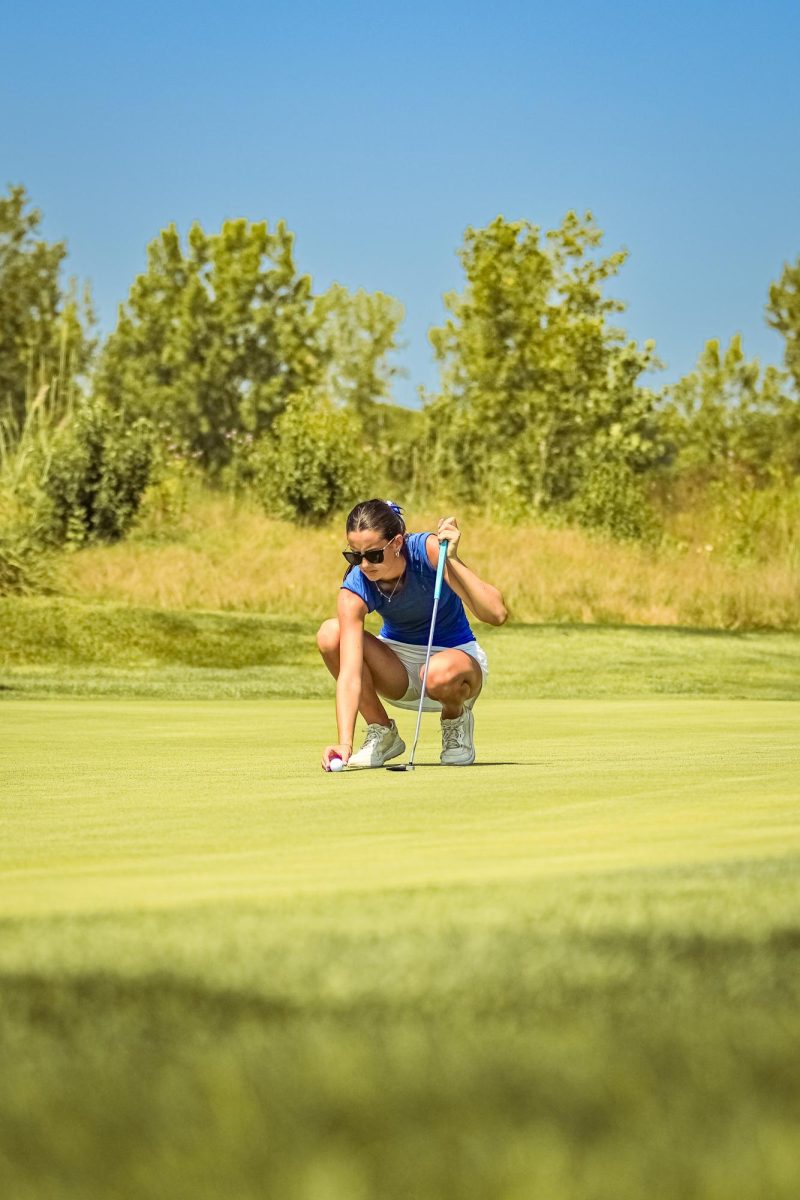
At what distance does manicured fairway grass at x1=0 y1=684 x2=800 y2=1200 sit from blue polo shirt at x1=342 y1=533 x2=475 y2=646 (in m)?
3.10

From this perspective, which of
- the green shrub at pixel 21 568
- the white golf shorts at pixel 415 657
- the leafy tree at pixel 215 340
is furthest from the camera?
the leafy tree at pixel 215 340

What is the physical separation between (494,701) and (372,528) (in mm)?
7551

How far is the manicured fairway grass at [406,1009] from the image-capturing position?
1487 mm

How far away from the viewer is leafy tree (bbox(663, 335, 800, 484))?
5216 centimetres

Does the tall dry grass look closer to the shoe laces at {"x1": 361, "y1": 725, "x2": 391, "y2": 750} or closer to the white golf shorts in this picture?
the white golf shorts

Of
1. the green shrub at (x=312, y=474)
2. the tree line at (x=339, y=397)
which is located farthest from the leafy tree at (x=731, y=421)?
the green shrub at (x=312, y=474)

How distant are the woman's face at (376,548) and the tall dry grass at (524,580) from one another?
15.7m

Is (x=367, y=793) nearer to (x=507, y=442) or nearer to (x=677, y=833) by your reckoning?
(x=677, y=833)

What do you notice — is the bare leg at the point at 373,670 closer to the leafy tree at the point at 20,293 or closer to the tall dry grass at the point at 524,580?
the tall dry grass at the point at 524,580

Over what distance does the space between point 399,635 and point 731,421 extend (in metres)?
55.0

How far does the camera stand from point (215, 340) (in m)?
59.9

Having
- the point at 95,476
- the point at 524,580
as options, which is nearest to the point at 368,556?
the point at 524,580

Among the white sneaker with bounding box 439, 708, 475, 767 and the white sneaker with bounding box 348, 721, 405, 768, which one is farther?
the white sneaker with bounding box 439, 708, 475, 767

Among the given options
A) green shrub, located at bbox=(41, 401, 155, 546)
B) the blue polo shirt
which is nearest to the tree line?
green shrub, located at bbox=(41, 401, 155, 546)
